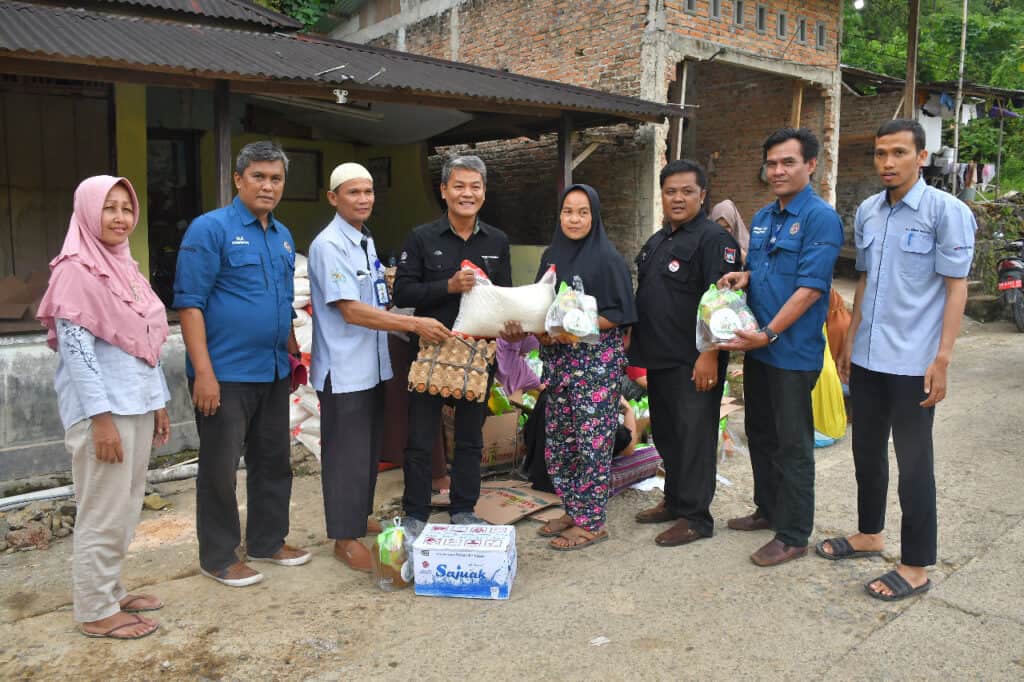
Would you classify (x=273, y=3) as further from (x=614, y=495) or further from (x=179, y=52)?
(x=614, y=495)

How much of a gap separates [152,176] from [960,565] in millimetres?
8405

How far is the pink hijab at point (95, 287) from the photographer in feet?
9.20

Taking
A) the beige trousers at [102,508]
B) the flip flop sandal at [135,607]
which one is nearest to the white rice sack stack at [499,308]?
the beige trousers at [102,508]

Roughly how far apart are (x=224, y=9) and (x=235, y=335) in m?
5.89

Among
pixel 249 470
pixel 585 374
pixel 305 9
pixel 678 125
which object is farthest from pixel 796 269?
pixel 305 9

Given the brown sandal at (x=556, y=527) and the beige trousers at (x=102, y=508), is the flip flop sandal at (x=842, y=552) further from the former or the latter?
the beige trousers at (x=102, y=508)

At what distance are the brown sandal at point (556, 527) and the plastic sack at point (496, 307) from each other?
1087 mm

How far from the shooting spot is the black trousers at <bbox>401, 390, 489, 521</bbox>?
3.85m

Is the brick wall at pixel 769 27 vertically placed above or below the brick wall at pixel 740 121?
above

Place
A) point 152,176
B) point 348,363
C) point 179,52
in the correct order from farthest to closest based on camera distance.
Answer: point 152,176 → point 179,52 → point 348,363

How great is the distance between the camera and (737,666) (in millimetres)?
2791

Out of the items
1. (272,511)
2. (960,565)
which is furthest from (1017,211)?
(272,511)

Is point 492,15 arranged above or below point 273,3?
below

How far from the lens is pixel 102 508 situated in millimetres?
2930
